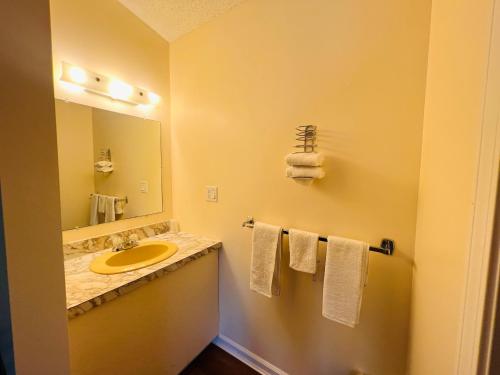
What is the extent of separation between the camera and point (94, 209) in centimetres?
137

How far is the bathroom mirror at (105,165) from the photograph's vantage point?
1237 millimetres

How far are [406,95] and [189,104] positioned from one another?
4.63 feet

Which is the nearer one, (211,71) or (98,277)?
(98,277)

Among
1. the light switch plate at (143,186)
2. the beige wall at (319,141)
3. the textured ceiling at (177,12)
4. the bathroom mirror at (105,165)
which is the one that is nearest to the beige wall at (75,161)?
the bathroom mirror at (105,165)

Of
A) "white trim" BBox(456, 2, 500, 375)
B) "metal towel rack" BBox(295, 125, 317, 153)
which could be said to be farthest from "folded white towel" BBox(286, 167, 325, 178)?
"white trim" BBox(456, 2, 500, 375)

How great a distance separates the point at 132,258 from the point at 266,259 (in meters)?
0.94

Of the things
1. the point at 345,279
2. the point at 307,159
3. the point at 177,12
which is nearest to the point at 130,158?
the point at 177,12

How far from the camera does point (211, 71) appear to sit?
4.89 feet

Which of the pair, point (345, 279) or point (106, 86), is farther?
point (106, 86)

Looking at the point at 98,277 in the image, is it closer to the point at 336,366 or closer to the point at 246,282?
the point at 246,282

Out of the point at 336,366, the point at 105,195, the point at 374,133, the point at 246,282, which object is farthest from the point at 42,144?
the point at 336,366

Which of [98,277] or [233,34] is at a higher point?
[233,34]

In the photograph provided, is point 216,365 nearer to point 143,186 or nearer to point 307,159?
point 143,186

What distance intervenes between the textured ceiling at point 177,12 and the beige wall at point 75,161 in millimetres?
809
